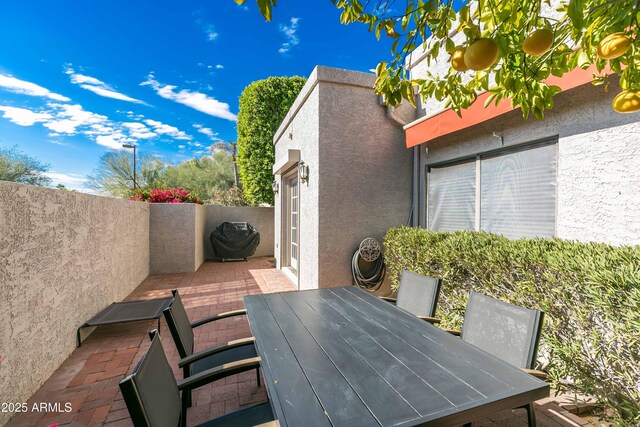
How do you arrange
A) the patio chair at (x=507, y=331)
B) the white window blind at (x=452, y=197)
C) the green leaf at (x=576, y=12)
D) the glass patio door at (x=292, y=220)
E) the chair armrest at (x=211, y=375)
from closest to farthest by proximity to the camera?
1. the green leaf at (x=576, y=12)
2. the chair armrest at (x=211, y=375)
3. the patio chair at (x=507, y=331)
4. the white window blind at (x=452, y=197)
5. the glass patio door at (x=292, y=220)

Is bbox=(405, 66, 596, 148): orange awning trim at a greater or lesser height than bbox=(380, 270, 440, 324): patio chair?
greater

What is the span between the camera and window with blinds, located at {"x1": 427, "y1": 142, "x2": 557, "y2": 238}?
14.2ft

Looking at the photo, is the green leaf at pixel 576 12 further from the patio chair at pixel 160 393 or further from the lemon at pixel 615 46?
the patio chair at pixel 160 393

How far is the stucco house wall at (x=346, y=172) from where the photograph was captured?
6.42 meters

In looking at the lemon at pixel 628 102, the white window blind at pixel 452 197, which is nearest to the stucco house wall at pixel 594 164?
the white window blind at pixel 452 197

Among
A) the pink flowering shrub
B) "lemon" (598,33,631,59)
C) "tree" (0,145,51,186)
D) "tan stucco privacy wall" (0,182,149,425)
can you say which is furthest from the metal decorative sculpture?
"tree" (0,145,51,186)

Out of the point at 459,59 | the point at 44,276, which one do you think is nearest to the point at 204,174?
the point at 44,276

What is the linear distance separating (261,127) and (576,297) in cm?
1560

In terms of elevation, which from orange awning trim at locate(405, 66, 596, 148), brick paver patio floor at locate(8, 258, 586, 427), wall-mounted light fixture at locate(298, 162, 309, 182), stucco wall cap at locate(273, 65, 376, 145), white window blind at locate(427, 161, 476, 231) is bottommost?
brick paver patio floor at locate(8, 258, 586, 427)

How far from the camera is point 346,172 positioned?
659cm

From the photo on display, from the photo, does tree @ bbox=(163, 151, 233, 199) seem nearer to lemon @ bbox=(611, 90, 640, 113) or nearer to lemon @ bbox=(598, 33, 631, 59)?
lemon @ bbox=(611, 90, 640, 113)

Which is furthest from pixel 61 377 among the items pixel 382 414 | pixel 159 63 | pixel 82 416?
pixel 159 63

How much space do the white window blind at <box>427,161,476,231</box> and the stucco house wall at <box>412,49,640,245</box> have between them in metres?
1.38

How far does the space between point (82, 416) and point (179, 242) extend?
8029 mm
